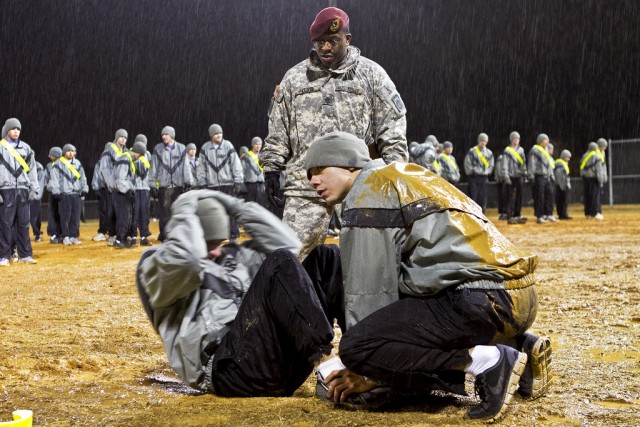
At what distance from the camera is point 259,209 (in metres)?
3.63

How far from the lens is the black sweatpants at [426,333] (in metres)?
3.11

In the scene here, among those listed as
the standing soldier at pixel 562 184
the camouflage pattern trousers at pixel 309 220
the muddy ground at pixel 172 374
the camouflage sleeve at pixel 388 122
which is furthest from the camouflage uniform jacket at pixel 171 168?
the standing soldier at pixel 562 184

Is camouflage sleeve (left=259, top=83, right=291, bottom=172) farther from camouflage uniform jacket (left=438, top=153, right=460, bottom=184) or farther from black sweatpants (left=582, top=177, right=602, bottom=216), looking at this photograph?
black sweatpants (left=582, top=177, right=602, bottom=216)

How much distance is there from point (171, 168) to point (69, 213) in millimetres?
3435

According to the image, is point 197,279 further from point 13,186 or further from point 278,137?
point 13,186

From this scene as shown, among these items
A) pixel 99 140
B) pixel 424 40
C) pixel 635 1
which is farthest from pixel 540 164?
pixel 99 140

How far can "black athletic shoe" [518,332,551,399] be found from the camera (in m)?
3.39

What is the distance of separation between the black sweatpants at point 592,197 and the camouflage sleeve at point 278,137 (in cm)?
1804

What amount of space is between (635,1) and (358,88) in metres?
26.0

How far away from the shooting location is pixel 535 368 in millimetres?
3396

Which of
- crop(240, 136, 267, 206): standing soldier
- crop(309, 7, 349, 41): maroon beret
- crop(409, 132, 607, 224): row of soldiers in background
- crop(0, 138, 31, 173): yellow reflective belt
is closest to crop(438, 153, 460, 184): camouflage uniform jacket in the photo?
crop(409, 132, 607, 224): row of soldiers in background

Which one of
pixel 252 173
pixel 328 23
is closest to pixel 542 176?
pixel 252 173

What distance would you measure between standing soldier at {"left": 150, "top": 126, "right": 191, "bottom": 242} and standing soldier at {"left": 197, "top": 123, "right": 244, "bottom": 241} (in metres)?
0.42

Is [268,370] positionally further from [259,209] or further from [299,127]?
[299,127]
